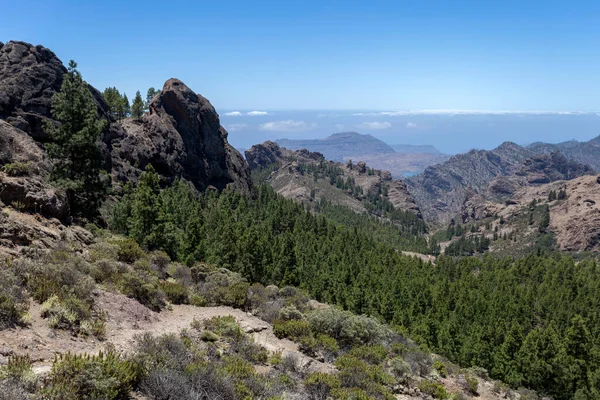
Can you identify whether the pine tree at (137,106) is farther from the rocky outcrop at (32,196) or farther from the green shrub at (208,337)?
the green shrub at (208,337)

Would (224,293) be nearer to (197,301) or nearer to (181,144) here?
(197,301)

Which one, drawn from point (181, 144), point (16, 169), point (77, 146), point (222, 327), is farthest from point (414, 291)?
point (181, 144)

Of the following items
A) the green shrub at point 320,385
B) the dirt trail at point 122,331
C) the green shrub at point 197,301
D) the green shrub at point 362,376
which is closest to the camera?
the dirt trail at point 122,331

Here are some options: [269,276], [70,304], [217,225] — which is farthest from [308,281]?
[70,304]

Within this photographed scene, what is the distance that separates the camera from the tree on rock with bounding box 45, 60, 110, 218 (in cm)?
3180

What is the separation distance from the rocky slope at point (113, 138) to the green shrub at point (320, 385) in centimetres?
1982

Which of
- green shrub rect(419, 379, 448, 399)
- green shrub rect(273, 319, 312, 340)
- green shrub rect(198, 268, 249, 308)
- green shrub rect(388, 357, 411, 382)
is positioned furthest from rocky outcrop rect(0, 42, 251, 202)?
green shrub rect(419, 379, 448, 399)

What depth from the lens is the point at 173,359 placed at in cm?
1091

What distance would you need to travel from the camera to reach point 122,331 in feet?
45.3

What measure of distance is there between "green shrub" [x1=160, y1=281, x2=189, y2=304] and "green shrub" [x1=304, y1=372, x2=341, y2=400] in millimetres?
9928

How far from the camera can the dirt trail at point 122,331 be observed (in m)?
10.2

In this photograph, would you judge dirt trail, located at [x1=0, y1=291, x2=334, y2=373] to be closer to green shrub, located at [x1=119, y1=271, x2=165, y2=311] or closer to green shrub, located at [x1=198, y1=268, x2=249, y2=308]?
green shrub, located at [x1=119, y1=271, x2=165, y2=311]

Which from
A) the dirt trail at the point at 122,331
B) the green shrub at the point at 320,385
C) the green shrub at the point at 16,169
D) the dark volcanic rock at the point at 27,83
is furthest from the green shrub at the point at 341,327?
the dark volcanic rock at the point at 27,83

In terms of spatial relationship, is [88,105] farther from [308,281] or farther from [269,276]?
[308,281]
